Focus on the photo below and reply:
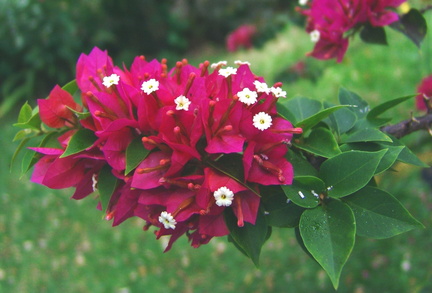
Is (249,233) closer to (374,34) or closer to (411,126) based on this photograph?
(411,126)

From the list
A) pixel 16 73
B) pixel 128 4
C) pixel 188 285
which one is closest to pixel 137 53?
pixel 128 4

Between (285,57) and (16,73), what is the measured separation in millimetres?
3036

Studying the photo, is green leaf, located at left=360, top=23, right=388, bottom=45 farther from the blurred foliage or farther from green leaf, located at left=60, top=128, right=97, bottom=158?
the blurred foliage

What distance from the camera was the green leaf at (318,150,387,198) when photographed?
579 mm

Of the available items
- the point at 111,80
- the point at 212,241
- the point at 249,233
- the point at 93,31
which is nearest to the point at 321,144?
the point at 249,233

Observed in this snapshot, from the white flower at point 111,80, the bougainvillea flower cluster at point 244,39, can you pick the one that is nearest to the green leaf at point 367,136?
the white flower at point 111,80

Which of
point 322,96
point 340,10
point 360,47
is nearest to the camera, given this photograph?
point 340,10

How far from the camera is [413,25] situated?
0.89 meters

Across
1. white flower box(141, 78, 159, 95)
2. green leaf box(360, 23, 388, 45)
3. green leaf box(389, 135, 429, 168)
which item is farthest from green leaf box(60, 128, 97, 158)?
green leaf box(360, 23, 388, 45)

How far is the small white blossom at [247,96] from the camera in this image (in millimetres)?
585

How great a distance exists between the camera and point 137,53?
5281mm

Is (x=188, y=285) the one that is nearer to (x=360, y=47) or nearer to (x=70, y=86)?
(x=70, y=86)

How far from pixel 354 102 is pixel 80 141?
0.46m

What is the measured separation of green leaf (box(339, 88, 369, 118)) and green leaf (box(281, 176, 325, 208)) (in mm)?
220
